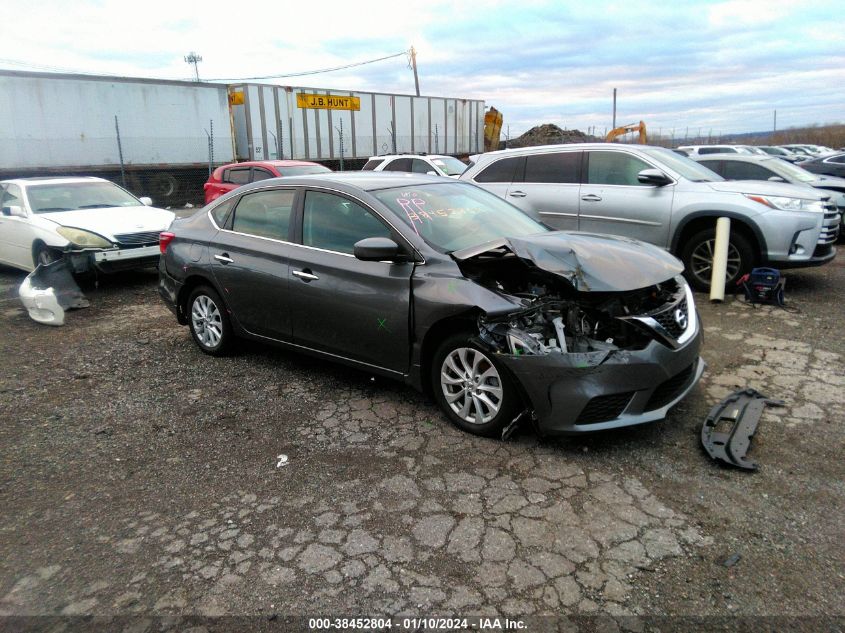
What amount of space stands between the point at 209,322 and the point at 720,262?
17.6ft

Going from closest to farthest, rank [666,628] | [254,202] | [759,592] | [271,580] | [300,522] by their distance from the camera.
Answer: [666,628] → [759,592] → [271,580] → [300,522] → [254,202]

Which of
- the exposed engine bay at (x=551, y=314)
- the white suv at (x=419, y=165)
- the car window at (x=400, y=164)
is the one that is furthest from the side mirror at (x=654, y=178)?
the car window at (x=400, y=164)

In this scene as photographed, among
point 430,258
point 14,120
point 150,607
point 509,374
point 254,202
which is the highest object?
point 14,120

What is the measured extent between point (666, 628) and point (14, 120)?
18175 mm

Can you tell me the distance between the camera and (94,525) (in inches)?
124

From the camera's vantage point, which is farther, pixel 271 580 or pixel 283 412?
pixel 283 412

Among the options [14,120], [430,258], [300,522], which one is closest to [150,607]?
[300,522]

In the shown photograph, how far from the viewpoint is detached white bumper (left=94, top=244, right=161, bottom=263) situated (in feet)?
25.6

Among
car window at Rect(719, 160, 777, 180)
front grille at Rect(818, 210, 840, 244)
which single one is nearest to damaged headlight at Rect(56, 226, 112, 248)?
front grille at Rect(818, 210, 840, 244)

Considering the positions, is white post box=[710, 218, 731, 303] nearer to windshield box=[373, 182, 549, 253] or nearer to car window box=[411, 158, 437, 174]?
windshield box=[373, 182, 549, 253]

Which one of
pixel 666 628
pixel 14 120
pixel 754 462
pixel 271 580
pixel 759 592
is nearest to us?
pixel 666 628

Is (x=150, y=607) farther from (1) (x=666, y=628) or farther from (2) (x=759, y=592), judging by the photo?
(2) (x=759, y=592)

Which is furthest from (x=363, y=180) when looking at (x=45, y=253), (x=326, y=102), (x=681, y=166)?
(x=326, y=102)

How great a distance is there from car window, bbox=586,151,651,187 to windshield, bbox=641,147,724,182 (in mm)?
223
